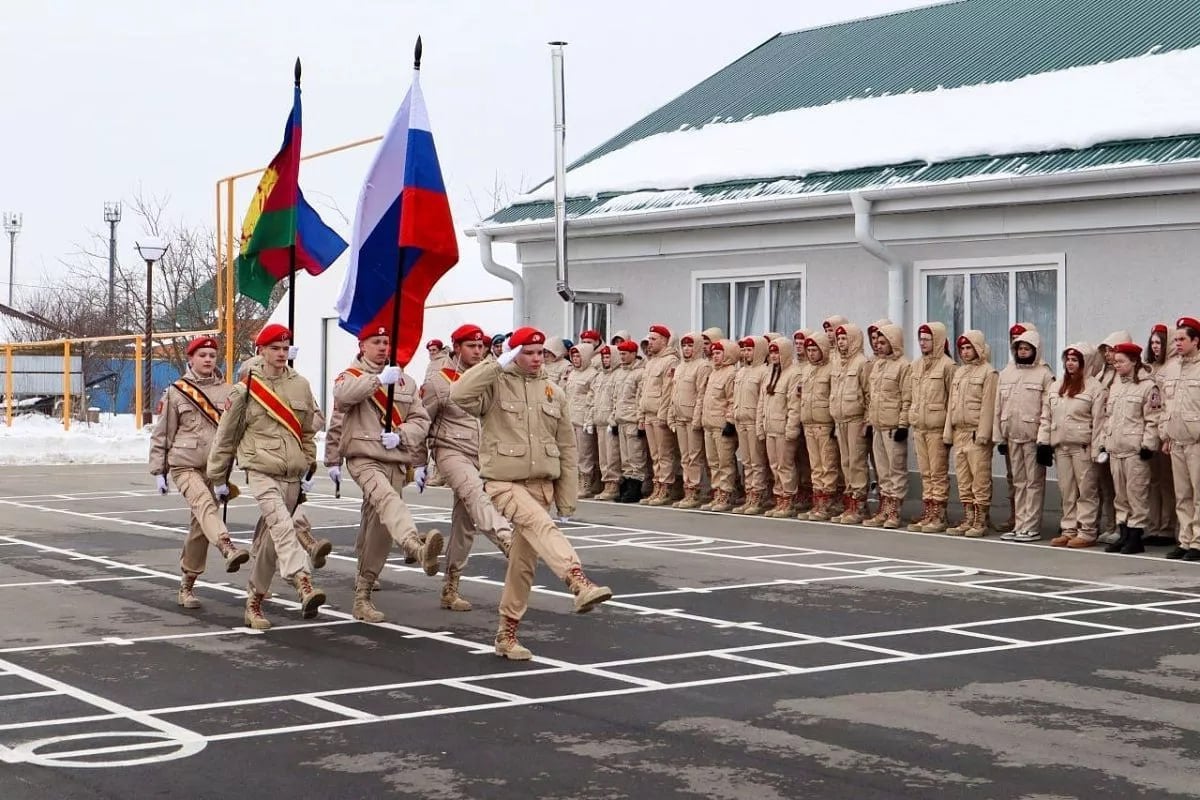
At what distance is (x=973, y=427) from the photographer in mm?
17750

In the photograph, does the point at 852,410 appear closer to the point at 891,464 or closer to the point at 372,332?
the point at 891,464

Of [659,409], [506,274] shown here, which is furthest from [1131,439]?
[506,274]

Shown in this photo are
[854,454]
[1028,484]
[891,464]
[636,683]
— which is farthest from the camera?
[854,454]

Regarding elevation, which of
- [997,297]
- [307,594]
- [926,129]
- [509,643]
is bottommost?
[509,643]

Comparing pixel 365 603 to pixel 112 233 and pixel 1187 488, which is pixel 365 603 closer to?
pixel 1187 488

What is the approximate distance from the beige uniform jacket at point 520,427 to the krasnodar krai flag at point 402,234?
6.18 ft

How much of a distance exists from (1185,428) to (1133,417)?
0.60 metres

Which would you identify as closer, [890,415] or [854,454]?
[890,415]

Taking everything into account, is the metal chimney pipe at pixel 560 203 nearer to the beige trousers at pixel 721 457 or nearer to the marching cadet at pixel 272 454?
the beige trousers at pixel 721 457

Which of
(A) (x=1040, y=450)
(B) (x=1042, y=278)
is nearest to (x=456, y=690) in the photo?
(A) (x=1040, y=450)

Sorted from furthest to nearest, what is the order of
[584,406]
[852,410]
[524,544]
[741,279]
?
[584,406] < [741,279] < [852,410] < [524,544]

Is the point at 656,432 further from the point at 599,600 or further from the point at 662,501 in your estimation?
the point at 599,600

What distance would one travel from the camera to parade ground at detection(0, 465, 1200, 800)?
7.46 metres

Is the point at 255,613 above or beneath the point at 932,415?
beneath
